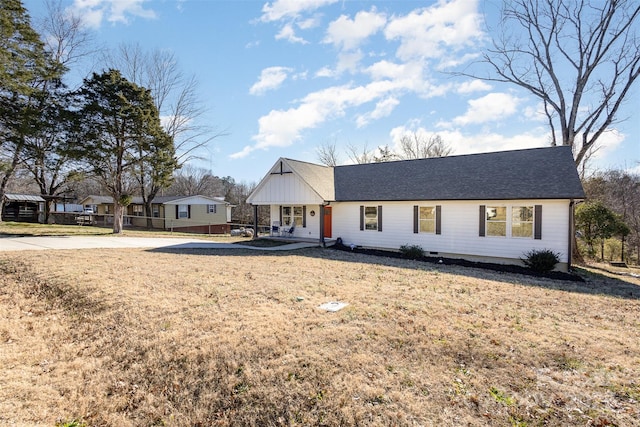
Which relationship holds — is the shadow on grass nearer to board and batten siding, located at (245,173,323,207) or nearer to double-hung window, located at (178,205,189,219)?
board and batten siding, located at (245,173,323,207)

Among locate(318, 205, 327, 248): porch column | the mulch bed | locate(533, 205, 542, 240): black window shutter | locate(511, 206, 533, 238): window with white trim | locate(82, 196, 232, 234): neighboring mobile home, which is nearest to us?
the mulch bed

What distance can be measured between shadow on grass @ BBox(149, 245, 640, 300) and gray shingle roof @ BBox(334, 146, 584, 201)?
2.89 meters

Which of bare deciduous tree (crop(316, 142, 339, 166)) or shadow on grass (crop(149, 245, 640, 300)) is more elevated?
bare deciduous tree (crop(316, 142, 339, 166))

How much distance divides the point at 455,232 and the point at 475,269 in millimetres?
2585

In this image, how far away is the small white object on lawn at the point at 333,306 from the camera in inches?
261

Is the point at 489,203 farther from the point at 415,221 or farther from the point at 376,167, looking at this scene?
the point at 376,167

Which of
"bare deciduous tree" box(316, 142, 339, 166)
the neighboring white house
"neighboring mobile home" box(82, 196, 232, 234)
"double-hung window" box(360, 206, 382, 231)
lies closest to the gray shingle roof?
the neighboring white house

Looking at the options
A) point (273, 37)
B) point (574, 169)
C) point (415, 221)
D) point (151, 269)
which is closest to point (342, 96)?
point (273, 37)

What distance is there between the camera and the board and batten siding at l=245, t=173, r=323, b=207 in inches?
689

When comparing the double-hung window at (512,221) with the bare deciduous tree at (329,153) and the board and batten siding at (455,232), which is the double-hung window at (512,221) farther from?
the bare deciduous tree at (329,153)

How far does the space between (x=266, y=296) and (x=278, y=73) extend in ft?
44.7

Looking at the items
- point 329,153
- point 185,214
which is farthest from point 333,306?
point 329,153

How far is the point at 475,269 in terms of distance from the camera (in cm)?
1250

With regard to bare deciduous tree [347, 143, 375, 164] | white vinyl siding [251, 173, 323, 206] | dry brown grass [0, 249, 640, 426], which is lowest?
dry brown grass [0, 249, 640, 426]
